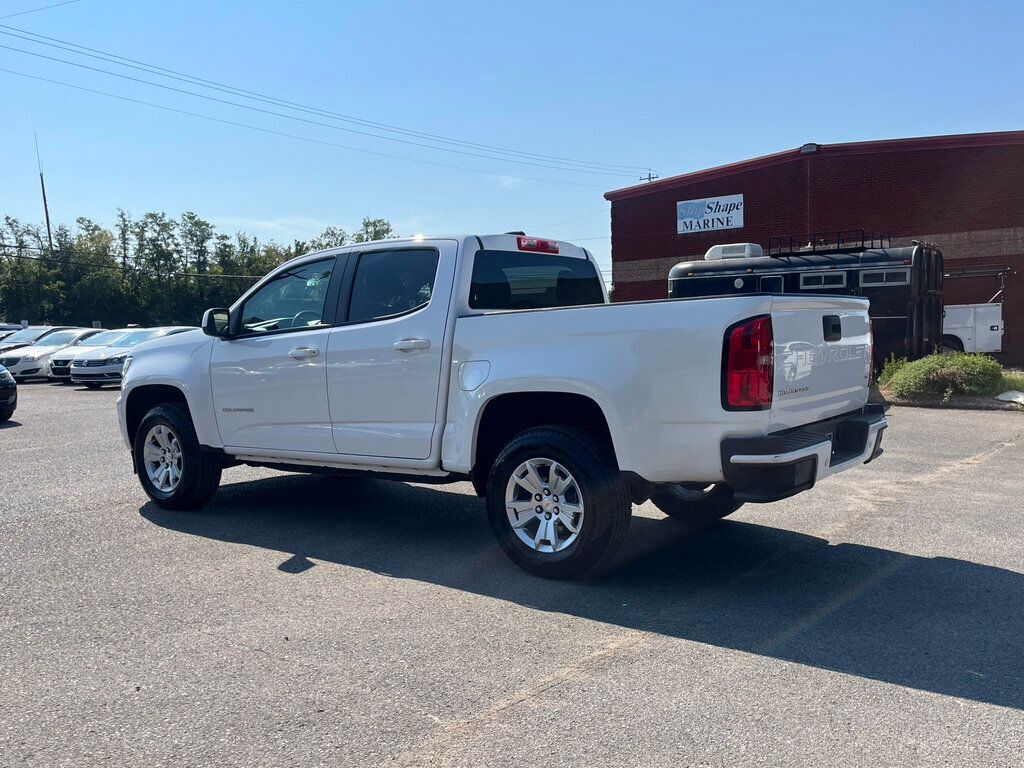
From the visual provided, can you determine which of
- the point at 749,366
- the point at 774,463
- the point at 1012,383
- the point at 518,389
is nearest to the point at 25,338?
the point at 1012,383

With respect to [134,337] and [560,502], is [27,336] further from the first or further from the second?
[560,502]

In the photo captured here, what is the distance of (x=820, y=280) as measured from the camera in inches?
677

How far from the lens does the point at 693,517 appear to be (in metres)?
6.59

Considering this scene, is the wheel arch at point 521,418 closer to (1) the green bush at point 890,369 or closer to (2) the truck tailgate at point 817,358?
(2) the truck tailgate at point 817,358

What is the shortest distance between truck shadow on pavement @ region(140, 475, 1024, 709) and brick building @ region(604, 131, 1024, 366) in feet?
71.2

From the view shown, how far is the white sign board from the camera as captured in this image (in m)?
30.4

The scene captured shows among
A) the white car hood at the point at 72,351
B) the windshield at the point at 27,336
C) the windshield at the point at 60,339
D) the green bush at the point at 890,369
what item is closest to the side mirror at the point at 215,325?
the green bush at the point at 890,369

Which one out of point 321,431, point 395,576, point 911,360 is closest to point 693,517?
point 395,576

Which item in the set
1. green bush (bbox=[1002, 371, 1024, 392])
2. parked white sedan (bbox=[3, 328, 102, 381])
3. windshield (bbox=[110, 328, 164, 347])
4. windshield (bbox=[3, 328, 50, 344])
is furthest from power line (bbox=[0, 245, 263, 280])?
green bush (bbox=[1002, 371, 1024, 392])

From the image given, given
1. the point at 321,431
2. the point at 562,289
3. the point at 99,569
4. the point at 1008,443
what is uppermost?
the point at 562,289

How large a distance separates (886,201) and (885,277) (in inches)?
471

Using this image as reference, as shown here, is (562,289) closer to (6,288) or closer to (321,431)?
(321,431)

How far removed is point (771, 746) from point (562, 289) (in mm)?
4056

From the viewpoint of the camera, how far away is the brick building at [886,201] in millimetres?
25297
